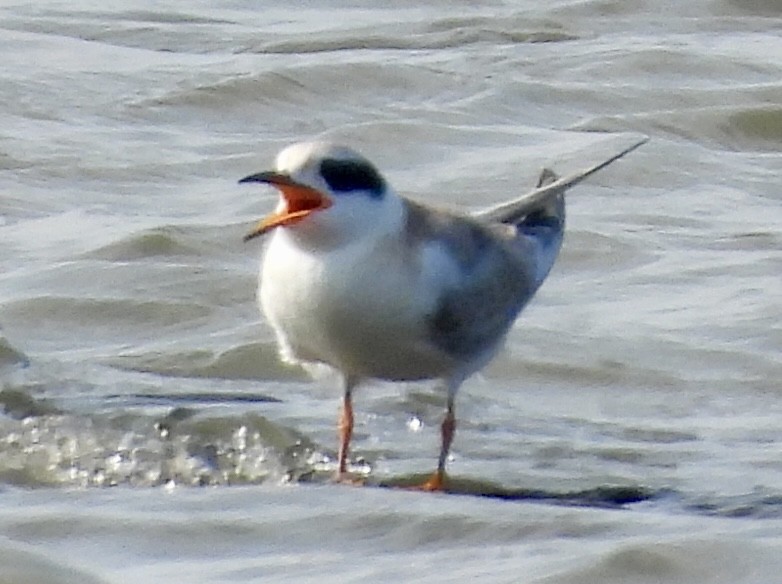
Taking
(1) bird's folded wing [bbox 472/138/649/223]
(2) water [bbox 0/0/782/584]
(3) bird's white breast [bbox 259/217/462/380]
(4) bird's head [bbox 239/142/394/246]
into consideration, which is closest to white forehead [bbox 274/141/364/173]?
(4) bird's head [bbox 239/142/394/246]

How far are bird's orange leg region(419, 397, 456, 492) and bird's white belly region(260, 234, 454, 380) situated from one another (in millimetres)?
287

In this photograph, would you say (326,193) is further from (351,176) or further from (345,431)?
(345,431)

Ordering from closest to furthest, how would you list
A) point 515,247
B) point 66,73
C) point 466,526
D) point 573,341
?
point 466,526
point 515,247
point 573,341
point 66,73

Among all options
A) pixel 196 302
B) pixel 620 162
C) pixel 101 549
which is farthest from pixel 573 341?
pixel 101 549

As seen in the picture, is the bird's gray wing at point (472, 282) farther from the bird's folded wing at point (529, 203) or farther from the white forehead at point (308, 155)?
the white forehead at point (308, 155)

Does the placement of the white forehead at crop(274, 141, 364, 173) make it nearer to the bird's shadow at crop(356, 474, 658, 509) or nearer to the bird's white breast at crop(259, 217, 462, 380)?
the bird's white breast at crop(259, 217, 462, 380)

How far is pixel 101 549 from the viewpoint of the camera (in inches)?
234

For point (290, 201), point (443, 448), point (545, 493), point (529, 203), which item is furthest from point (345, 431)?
point (529, 203)

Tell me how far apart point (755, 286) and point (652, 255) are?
53 cm

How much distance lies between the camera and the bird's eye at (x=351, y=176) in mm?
6797

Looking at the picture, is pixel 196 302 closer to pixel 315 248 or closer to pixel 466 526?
pixel 315 248

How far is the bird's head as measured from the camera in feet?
22.1

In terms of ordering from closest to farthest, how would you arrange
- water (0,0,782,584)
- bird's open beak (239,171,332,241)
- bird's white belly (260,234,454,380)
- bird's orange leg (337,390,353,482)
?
water (0,0,782,584), bird's open beak (239,171,332,241), bird's white belly (260,234,454,380), bird's orange leg (337,390,353,482)

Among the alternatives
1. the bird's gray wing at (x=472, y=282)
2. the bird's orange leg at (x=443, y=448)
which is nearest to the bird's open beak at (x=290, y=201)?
the bird's gray wing at (x=472, y=282)
